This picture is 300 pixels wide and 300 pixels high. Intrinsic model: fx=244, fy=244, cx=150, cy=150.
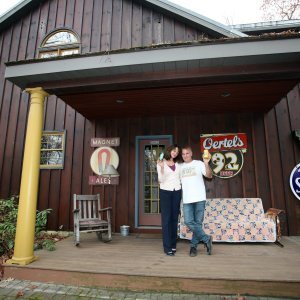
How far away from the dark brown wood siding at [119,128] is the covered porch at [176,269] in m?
1.63

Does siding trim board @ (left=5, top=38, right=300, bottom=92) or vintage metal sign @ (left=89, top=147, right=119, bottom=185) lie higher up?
siding trim board @ (left=5, top=38, right=300, bottom=92)

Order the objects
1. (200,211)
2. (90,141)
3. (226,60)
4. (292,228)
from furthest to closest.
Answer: (90,141)
(292,228)
(200,211)
(226,60)

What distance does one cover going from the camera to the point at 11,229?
4.52 m

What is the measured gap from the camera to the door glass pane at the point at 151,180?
226 inches

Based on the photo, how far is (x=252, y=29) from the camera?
6352mm

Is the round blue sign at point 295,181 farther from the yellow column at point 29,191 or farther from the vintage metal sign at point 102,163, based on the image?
the yellow column at point 29,191

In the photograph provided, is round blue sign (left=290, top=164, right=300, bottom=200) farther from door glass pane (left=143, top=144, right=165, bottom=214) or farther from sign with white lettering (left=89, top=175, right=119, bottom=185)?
sign with white lettering (left=89, top=175, right=119, bottom=185)

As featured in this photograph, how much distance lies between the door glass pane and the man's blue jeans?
2.12 m

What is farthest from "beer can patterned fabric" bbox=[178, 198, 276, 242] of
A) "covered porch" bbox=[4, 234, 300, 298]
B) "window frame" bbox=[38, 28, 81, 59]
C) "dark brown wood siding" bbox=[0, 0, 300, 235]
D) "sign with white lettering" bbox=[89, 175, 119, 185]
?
"window frame" bbox=[38, 28, 81, 59]

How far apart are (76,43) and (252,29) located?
15.3ft

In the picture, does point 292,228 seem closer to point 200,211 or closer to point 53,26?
point 200,211

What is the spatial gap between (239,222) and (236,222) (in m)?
0.05

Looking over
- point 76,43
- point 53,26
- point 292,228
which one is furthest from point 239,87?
point 53,26

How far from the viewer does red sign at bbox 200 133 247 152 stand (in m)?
5.61
